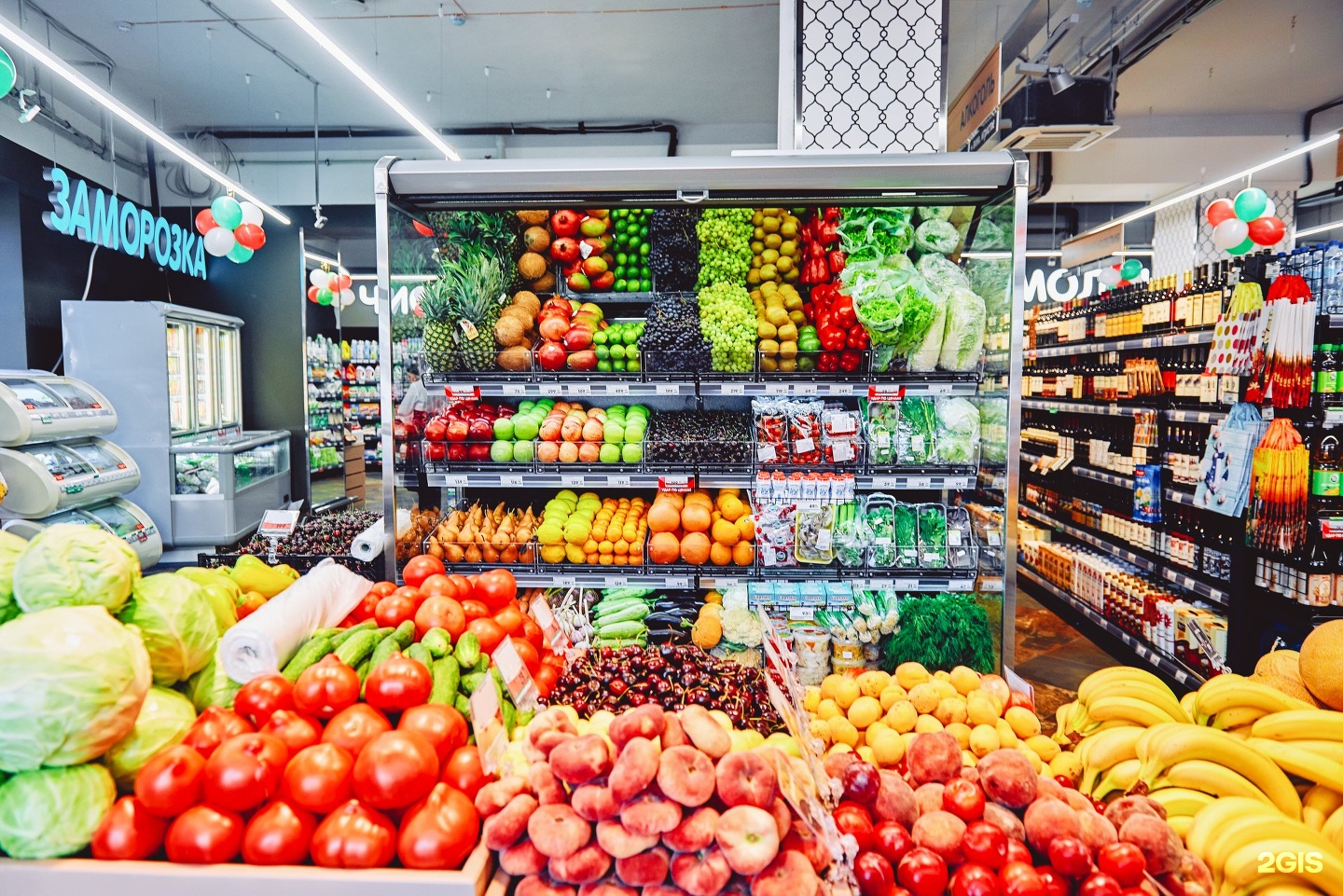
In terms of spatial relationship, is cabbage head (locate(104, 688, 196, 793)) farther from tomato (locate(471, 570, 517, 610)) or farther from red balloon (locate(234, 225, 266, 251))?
red balloon (locate(234, 225, 266, 251))

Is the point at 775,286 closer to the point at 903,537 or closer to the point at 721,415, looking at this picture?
the point at 721,415

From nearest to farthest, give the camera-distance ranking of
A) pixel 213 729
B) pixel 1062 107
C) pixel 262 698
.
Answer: pixel 213 729 → pixel 262 698 → pixel 1062 107

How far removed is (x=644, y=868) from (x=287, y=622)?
1.05 meters

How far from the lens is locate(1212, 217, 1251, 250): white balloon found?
737cm

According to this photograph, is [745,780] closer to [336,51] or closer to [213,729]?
[213,729]

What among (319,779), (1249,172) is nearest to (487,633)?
(319,779)

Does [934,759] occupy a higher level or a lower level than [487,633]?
lower

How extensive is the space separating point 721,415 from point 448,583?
4.99ft

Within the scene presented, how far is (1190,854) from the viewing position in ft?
4.37

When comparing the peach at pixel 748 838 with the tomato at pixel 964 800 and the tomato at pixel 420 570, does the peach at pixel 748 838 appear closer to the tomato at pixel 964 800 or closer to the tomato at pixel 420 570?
the tomato at pixel 964 800

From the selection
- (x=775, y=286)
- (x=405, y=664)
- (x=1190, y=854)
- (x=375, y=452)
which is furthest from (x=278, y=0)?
(x=375, y=452)

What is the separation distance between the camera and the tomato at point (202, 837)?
1207 mm

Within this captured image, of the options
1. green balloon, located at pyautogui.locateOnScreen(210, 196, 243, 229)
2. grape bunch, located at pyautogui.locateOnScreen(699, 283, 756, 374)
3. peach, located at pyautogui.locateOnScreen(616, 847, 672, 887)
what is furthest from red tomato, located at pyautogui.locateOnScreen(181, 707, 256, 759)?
green balloon, located at pyautogui.locateOnScreen(210, 196, 243, 229)

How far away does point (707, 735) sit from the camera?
4.15 feet
